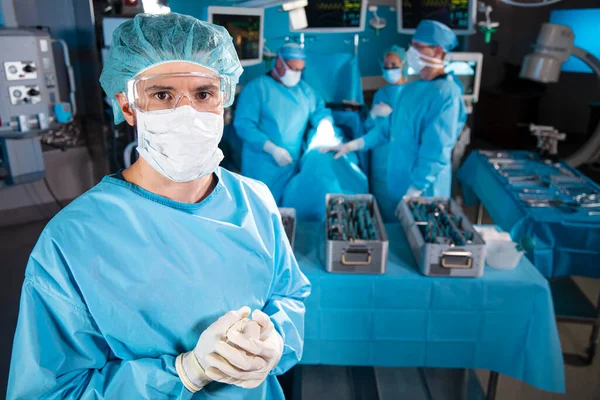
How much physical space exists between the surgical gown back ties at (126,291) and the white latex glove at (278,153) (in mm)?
2126

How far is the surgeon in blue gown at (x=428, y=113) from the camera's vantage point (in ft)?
9.05

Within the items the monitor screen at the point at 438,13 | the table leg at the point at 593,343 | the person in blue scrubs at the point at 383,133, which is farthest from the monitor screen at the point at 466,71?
the table leg at the point at 593,343

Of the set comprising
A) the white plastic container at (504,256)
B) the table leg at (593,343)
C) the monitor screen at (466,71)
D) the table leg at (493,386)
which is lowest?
the table leg at (593,343)

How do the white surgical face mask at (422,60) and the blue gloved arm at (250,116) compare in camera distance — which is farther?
the blue gloved arm at (250,116)

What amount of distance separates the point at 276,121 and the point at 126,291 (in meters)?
2.52

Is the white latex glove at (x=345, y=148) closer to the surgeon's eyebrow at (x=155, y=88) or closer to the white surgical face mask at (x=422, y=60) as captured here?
the white surgical face mask at (x=422, y=60)

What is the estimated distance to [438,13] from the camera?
380cm

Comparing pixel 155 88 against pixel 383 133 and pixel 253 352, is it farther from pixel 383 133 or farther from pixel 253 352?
pixel 383 133

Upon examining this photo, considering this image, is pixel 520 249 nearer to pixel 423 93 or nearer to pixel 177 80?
pixel 423 93

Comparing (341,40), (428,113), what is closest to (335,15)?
(341,40)

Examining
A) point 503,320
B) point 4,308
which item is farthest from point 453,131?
point 4,308

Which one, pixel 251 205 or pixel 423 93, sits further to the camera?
pixel 423 93

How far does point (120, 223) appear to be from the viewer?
1008 millimetres

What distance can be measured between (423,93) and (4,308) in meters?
2.80
